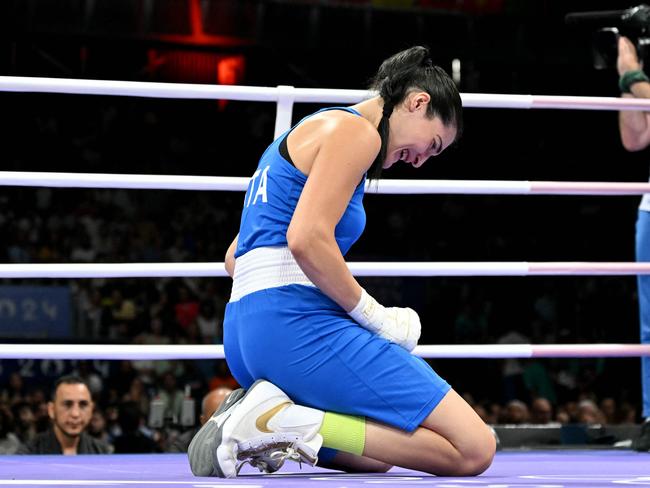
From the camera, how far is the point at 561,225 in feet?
37.6

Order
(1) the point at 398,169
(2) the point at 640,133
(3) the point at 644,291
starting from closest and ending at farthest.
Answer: (3) the point at 644,291 < (2) the point at 640,133 < (1) the point at 398,169

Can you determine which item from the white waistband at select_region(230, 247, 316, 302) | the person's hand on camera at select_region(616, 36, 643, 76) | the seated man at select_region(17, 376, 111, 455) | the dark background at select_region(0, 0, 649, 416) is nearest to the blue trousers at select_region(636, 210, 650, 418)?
the person's hand on camera at select_region(616, 36, 643, 76)

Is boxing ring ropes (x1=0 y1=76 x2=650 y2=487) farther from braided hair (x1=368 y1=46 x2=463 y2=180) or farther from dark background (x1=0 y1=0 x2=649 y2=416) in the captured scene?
dark background (x1=0 y1=0 x2=649 y2=416)

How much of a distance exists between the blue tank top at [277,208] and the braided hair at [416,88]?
2.8 inches

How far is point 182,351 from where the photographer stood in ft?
8.63

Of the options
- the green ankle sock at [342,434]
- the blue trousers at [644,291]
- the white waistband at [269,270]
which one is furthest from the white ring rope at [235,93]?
the green ankle sock at [342,434]

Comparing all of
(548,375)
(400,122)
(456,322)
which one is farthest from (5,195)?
(400,122)

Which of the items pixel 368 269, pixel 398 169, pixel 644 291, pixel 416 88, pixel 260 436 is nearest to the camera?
pixel 260 436

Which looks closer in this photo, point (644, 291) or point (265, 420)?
point (265, 420)

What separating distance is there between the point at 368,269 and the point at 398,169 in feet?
26.8

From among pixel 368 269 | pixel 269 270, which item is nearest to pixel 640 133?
pixel 368 269

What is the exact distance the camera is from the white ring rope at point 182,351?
2.55 metres

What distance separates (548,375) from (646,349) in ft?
22.7

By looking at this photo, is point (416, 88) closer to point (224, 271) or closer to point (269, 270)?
point (269, 270)
